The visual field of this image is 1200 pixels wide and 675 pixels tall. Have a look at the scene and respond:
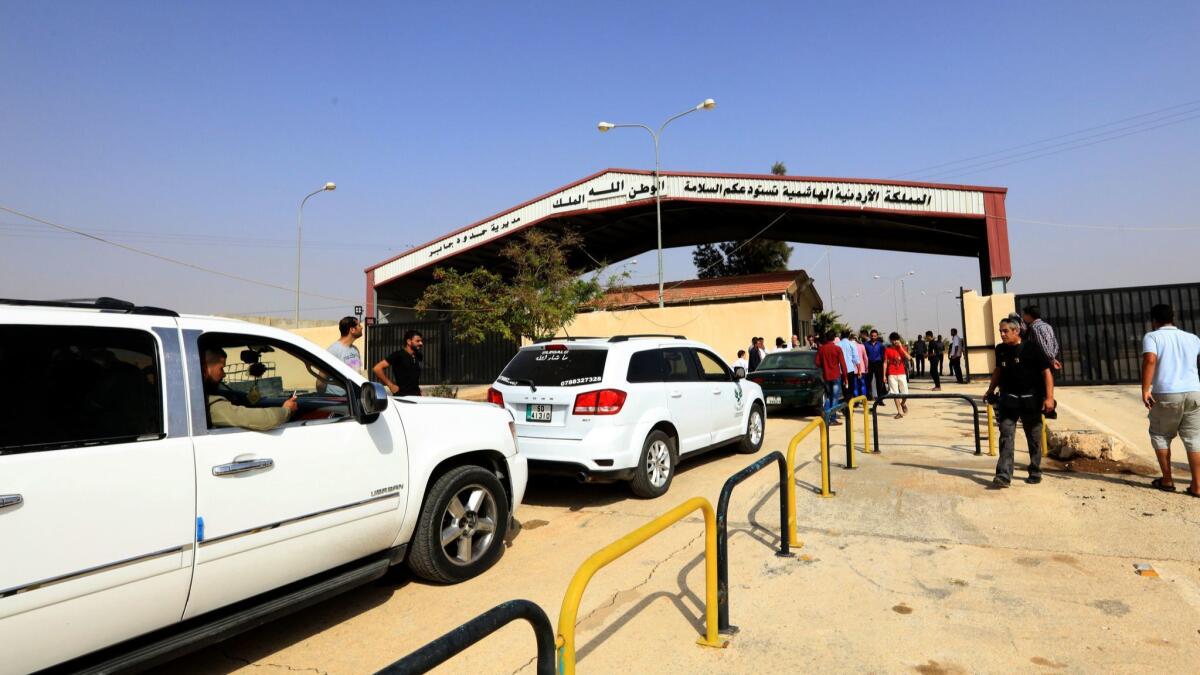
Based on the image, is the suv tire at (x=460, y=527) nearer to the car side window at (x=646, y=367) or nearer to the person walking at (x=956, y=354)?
the car side window at (x=646, y=367)

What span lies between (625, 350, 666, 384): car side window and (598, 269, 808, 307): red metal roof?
65.0 ft

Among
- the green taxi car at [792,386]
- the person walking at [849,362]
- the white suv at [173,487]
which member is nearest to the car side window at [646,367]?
the white suv at [173,487]

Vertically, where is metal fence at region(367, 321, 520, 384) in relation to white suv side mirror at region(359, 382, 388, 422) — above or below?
above

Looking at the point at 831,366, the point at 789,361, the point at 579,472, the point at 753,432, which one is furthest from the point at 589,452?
the point at 789,361

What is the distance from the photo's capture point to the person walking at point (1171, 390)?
5.98m

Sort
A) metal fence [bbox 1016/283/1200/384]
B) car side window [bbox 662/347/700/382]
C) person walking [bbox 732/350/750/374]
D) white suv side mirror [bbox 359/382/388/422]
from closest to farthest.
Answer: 1. white suv side mirror [bbox 359/382/388/422]
2. car side window [bbox 662/347/700/382]
3. person walking [bbox 732/350/750/374]
4. metal fence [bbox 1016/283/1200/384]

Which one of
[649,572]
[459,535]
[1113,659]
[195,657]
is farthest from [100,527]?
[1113,659]

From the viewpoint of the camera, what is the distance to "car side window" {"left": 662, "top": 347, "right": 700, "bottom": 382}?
23.9 feet

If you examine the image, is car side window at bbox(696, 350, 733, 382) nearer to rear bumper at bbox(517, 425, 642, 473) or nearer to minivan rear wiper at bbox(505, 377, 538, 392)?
rear bumper at bbox(517, 425, 642, 473)

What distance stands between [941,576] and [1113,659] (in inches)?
47.0

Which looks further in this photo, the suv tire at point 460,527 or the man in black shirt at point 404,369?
the man in black shirt at point 404,369

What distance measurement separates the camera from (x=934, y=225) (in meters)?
24.9

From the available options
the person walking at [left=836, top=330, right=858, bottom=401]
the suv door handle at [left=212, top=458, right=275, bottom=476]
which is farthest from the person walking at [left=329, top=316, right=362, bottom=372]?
the person walking at [left=836, top=330, right=858, bottom=401]

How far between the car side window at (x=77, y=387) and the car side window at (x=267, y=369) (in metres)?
0.31
